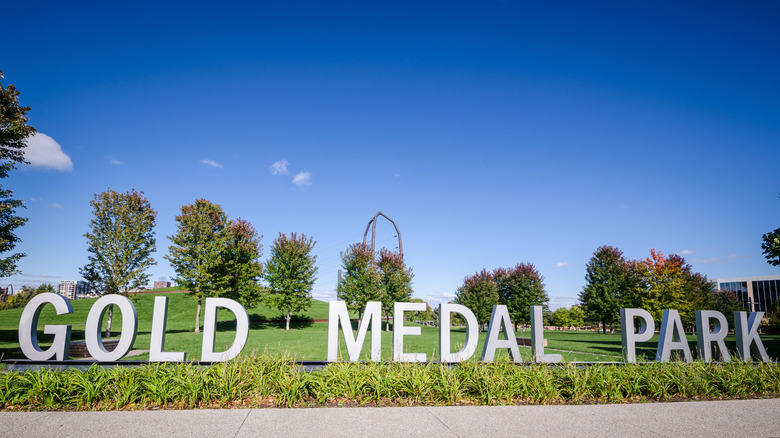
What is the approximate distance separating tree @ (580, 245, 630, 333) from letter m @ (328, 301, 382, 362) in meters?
41.0

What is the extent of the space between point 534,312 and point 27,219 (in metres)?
22.6

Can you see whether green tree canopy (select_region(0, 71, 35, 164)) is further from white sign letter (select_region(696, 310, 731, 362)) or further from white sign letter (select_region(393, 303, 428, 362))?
white sign letter (select_region(696, 310, 731, 362))

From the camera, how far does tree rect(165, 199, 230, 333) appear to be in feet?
105

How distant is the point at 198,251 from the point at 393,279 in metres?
17.2

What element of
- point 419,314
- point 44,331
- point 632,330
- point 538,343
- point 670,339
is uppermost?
point 632,330

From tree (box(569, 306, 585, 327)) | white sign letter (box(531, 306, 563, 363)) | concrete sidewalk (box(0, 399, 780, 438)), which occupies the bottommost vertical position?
tree (box(569, 306, 585, 327))

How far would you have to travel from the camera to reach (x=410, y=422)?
20.6ft

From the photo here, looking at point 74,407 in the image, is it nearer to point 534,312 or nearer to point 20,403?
point 20,403

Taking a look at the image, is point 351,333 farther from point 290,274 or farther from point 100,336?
point 290,274

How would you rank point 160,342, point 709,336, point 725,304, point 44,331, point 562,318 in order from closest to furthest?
point 44,331 → point 160,342 → point 709,336 → point 725,304 → point 562,318

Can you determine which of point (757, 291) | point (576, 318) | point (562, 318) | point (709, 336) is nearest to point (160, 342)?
point (709, 336)

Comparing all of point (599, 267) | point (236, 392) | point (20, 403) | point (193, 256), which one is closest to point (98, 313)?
point (20, 403)

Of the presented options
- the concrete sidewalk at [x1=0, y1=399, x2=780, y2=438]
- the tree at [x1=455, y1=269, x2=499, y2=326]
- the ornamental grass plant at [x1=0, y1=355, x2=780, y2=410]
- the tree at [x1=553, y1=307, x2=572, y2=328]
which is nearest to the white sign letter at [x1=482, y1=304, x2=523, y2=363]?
the ornamental grass plant at [x1=0, y1=355, x2=780, y2=410]

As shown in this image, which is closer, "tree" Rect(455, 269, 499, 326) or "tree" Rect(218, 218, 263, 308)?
"tree" Rect(218, 218, 263, 308)
